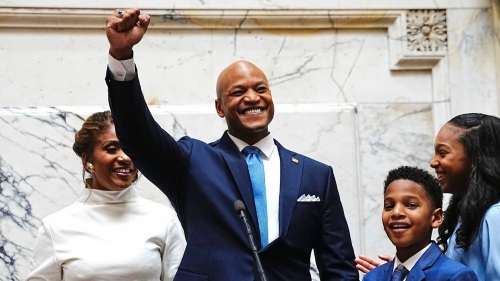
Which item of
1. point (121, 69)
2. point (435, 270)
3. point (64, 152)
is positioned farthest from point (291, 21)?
point (121, 69)

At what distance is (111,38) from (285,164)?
0.86 metres

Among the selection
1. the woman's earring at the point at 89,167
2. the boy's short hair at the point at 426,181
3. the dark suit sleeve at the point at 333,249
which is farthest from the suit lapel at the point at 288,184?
the woman's earring at the point at 89,167

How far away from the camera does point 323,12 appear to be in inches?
211

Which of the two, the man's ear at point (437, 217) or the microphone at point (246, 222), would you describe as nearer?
the microphone at point (246, 222)

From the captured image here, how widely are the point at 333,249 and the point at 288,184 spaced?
0.28m

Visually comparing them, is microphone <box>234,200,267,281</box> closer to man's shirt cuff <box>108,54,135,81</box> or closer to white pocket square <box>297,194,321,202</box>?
white pocket square <box>297,194,321,202</box>

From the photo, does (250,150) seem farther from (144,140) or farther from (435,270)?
(435,270)

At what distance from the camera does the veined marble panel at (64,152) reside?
5000 millimetres

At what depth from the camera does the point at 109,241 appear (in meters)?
3.96

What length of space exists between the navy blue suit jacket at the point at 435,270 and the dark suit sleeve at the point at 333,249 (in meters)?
0.11

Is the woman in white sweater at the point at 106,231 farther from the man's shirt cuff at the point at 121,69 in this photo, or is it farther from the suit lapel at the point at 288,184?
the man's shirt cuff at the point at 121,69

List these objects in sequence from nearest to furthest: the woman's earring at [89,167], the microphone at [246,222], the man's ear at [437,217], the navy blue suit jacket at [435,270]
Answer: the microphone at [246,222] < the navy blue suit jacket at [435,270] < the man's ear at [437,217] < the woman's earring at [89,167]

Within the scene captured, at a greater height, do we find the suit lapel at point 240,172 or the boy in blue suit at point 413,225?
the suit lapel at point 240,172

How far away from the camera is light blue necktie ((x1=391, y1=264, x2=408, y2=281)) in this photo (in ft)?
11.9
